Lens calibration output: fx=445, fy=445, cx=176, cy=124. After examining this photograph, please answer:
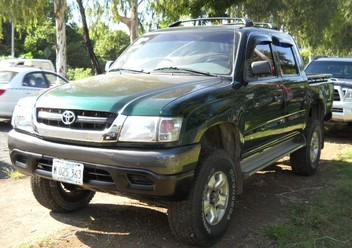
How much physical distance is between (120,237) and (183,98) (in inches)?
56.3

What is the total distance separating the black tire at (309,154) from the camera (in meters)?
6.21

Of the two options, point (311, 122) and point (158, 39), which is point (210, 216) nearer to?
point (158, 39)

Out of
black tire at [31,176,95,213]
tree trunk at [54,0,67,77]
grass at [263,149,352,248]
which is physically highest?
tree trunk at [54,0,67,77]

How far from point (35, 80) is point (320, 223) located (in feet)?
29.5

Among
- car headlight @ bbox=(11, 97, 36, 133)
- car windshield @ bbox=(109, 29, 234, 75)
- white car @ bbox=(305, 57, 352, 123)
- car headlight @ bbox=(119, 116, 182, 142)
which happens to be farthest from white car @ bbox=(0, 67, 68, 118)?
car headlight @ bbox=(119, 116, 182, 142)

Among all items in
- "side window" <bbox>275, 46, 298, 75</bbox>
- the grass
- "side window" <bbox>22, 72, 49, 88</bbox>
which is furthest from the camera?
"side window" <bbox>22, 72, 49, 88</bbox>

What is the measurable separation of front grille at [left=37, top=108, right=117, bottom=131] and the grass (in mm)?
1845

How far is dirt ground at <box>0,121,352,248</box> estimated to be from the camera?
391 cm

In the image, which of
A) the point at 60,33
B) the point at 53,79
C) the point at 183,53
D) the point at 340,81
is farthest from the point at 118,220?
the point at 60,33

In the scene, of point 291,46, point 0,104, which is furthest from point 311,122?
point 0,104

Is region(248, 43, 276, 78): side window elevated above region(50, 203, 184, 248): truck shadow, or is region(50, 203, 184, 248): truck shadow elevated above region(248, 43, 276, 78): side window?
region(248, 43, 276, 78): side window

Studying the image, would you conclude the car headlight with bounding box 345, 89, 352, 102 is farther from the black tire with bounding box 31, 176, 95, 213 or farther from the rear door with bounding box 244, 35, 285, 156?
the black tire with bounding box 31, 176, 95, 213

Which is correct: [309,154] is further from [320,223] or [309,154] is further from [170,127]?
[170,127]

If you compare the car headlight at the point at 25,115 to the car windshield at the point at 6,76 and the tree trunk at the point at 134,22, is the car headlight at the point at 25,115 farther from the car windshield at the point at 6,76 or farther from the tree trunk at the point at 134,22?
the tree trunk at the point at 134,22
